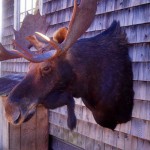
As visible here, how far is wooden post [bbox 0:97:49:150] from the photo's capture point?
457 centimetres

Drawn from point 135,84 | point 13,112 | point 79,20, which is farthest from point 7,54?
point 135,84

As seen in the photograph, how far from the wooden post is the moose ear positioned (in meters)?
1.80

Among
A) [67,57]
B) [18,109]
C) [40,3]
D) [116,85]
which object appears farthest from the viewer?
[40,3]

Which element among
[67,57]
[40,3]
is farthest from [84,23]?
[40,3]

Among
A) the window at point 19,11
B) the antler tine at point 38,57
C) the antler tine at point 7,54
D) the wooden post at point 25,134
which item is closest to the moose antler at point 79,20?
the antler tine at point 38,57

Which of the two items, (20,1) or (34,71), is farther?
(20,1)

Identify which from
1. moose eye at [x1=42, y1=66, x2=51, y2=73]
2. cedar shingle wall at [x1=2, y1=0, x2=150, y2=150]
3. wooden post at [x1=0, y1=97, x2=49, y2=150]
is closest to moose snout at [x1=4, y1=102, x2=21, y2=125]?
moose eye at [x1=42, y1=66, x2=51, y2=73]

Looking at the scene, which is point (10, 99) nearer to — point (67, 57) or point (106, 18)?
point (67, 57)

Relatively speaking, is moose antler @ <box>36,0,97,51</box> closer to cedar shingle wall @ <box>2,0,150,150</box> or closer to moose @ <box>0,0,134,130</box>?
moose @ <box>0,0,134,130</box>

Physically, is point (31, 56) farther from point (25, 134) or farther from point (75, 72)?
point (25, 134)

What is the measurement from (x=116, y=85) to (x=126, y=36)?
1.97 ft

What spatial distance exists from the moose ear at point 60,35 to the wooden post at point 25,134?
5.90ft

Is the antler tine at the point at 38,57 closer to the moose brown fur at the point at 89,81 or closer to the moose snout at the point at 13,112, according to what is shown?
the moose brown fur at the point at 89,81

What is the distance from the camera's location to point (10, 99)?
2746 mm
